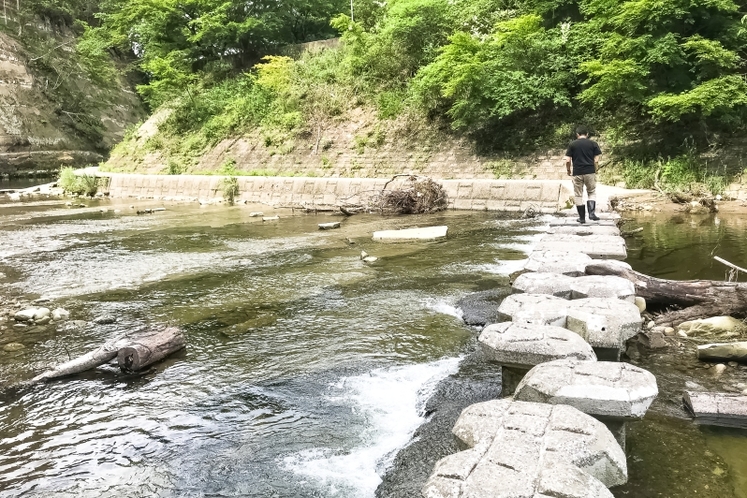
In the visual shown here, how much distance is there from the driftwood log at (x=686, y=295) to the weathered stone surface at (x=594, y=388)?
2.24m

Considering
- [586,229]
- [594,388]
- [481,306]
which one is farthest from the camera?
[586,229]

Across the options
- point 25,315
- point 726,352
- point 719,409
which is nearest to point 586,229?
point 726,352

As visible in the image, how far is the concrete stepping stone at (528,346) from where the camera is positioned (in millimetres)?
2943

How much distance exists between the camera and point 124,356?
14.9ft

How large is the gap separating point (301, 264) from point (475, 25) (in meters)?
13.8

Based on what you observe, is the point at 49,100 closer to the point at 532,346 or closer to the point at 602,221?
the point at 602,221

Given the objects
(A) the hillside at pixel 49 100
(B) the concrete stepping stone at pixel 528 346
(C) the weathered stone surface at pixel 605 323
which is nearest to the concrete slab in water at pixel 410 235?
(C) the weathered stone surface at pixel 605 323

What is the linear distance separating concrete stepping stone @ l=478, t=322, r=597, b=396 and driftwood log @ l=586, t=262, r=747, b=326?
73.1 inches

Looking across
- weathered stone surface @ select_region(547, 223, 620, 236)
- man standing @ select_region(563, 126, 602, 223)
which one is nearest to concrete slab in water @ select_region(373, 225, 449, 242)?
man standing @ select_region(563, 126, 602, 223)

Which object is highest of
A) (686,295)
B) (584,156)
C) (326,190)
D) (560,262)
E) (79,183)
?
(584,156)

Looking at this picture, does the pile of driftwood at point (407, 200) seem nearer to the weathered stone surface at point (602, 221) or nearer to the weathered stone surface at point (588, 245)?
the weathered stone surface at point (602, 221)

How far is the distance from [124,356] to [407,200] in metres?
10.4

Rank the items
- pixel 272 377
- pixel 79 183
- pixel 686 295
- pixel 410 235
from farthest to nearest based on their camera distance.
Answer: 1. pixel 79 183
2. pixel 410 235
3. pixel 686 295
4. pixel 272 377

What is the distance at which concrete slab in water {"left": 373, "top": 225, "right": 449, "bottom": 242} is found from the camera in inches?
402
